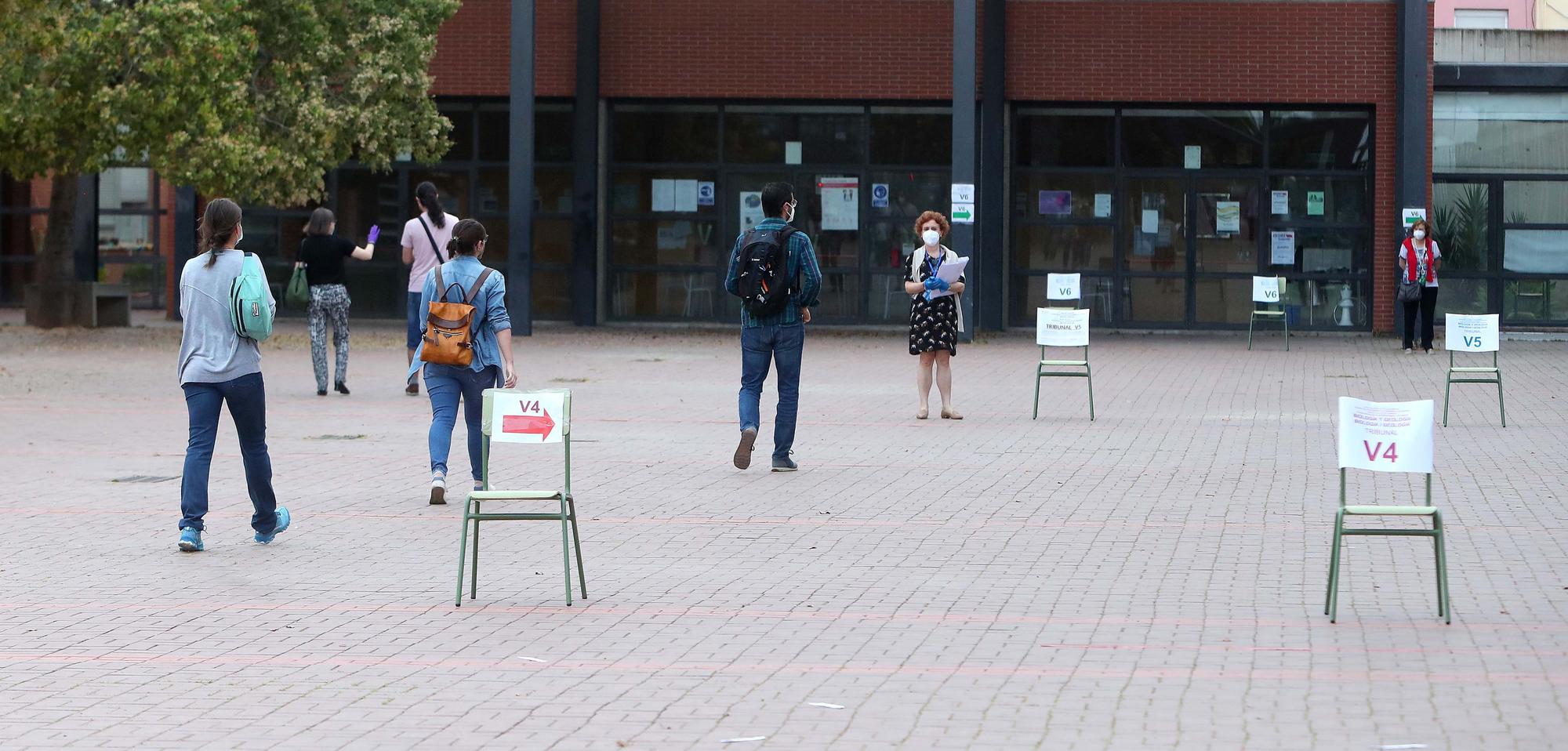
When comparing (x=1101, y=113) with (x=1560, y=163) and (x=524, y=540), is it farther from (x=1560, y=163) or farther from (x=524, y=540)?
(x=524, y=540)

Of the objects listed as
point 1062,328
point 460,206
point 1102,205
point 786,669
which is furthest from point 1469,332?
point 460,206

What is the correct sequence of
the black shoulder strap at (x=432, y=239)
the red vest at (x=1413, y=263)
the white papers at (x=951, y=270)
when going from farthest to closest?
the red vest at (x=1413, y=263) < the black shoulder strap at (x=432, y=239) < the white papers at (x=951, y=270)

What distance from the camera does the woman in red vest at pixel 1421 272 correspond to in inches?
985

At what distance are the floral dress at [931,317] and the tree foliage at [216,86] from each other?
1049 cm

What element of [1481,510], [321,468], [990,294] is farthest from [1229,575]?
[990,294]

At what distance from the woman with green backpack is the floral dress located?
23.3 ft

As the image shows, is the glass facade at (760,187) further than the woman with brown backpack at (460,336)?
Yes

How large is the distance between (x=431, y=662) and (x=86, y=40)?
17834mm

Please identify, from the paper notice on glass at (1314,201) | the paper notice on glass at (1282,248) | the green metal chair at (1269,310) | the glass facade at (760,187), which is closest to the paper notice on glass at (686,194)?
the glass facade at (760,187)

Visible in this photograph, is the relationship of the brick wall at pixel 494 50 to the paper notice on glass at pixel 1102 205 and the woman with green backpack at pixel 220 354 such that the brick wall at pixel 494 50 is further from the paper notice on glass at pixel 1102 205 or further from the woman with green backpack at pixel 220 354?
the woman with green backpack at pixel 220 354

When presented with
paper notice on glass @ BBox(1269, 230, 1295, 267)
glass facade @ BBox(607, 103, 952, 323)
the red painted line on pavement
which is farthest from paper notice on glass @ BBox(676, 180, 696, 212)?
the red painted line on pavement

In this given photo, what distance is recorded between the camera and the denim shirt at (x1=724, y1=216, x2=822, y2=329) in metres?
12.6

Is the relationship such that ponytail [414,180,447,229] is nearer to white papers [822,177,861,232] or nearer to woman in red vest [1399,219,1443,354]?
white papers [822,177,861,232]

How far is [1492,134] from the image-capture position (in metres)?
29.5
